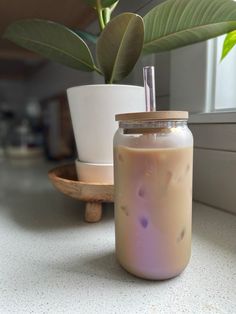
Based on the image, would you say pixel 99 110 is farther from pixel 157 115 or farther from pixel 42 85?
pixel 42 85

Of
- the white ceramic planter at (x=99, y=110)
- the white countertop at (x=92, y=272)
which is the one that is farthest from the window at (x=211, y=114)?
the white ceramic planter at (x=99, y=110)

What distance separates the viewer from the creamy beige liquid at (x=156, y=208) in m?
0.24

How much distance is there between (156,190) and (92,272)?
12cm

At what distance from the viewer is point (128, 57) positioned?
A: 367mm

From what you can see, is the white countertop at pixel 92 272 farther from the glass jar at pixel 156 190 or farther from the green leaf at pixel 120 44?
the green leaf at pixel 120 44

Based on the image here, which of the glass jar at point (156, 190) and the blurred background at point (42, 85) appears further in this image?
the blurred background at point (42, 85)

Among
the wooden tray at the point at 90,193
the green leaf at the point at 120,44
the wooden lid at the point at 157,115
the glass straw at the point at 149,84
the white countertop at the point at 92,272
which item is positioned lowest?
the white countertop at the point at 92,272

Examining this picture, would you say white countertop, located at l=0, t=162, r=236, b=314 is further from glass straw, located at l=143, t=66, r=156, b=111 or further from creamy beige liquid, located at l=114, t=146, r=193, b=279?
glass straw, located at l=143, t=66, r=156, b=111

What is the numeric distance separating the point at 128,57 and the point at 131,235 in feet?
0.85

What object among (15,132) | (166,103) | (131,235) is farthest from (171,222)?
(15,132)

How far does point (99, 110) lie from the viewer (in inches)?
15.4

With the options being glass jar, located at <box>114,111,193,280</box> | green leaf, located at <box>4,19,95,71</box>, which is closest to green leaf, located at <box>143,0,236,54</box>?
green leaf, located at <box>4,19,95,71</box>

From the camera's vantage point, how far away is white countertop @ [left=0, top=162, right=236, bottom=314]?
Answer: 219 mm

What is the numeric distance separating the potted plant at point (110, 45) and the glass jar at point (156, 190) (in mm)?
143
